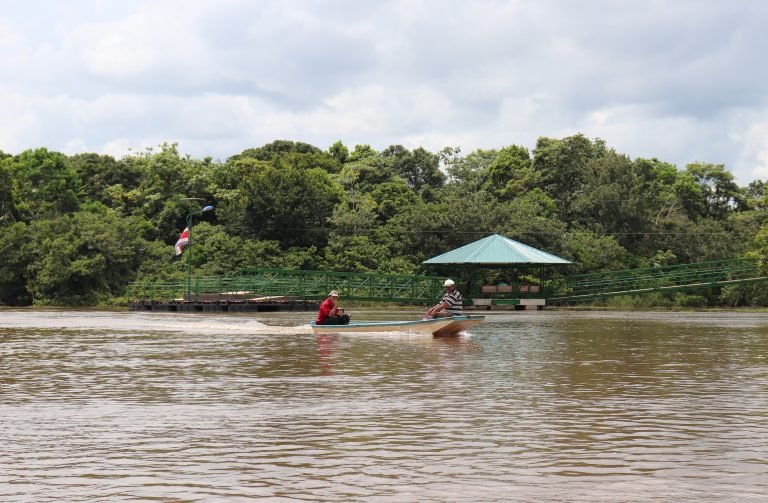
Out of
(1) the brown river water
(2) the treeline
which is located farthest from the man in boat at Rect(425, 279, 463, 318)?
(2) the treeline

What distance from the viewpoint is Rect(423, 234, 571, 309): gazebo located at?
55594 mm

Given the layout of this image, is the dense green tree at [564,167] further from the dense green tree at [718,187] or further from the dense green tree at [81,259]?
the dense green tree at [81,259]

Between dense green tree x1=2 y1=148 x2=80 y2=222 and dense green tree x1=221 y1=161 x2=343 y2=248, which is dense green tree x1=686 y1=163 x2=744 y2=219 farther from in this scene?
dense green tree x1=2 y1=148 x2=80 y2=222

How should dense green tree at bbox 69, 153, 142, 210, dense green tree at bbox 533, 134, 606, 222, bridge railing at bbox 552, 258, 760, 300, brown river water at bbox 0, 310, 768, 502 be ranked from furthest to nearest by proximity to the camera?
dense green tree at bbox 69, 153, 142, 210 → dense green tree at bbox 533, 134, 606, 222 → bridge railing at bbox 552, 258, 760, 300 → brown river water at bbox 0, 310, 768, 502

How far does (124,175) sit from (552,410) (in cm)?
7531

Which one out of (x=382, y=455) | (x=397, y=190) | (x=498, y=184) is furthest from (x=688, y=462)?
(x=498, y=184)

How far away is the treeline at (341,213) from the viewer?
67.1 m

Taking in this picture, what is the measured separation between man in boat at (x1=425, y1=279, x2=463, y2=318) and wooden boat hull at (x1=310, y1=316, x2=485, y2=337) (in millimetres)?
449

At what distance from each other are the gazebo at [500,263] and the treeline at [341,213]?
8.04 meters

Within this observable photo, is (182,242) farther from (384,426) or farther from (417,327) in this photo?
(384,426)

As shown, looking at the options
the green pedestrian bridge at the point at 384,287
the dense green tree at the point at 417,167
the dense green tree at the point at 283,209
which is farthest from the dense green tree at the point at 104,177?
the dense green tree at the point at 417,167

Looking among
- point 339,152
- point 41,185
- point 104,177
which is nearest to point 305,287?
point 41,185

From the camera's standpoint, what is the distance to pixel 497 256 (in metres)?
55.8

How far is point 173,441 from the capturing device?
10625mm
